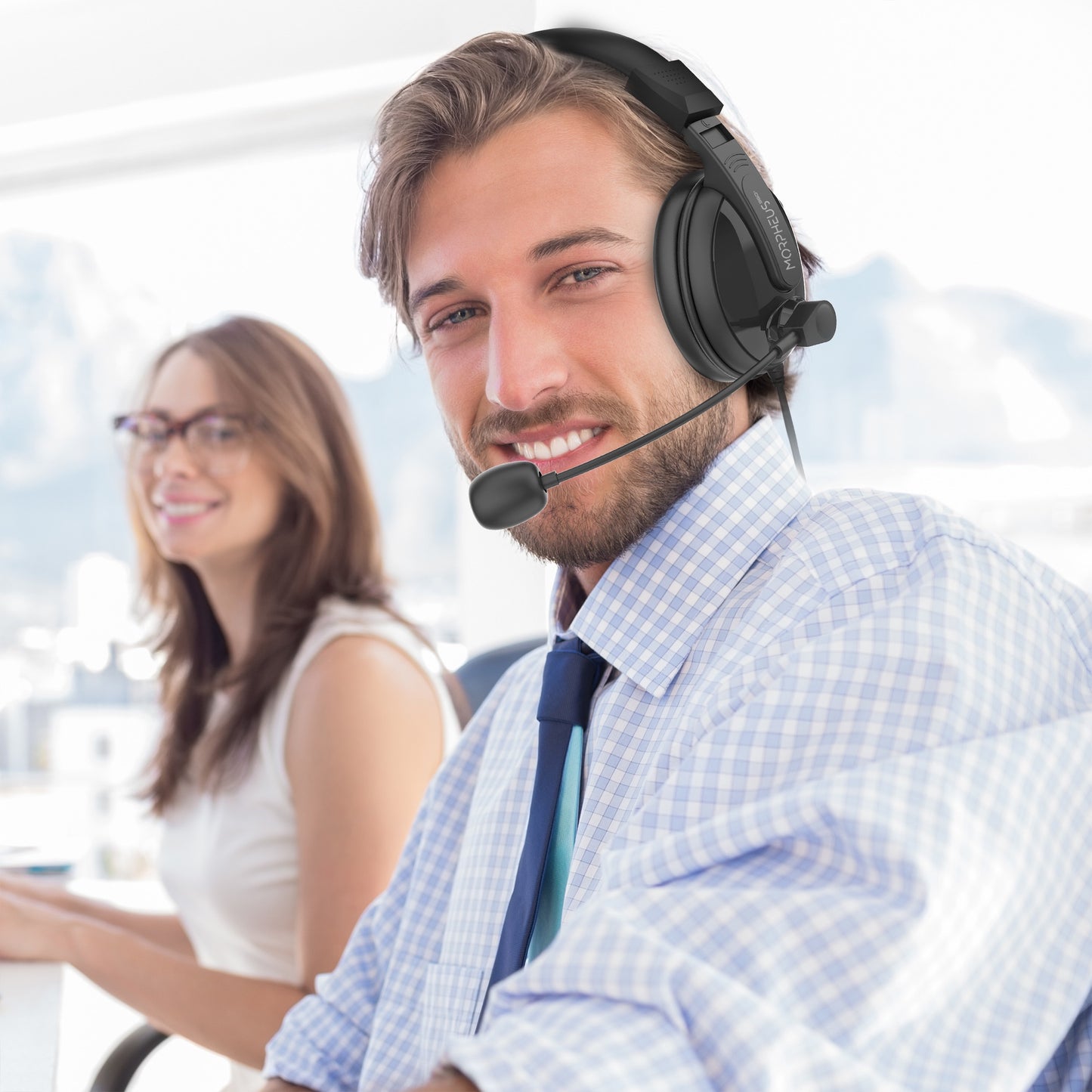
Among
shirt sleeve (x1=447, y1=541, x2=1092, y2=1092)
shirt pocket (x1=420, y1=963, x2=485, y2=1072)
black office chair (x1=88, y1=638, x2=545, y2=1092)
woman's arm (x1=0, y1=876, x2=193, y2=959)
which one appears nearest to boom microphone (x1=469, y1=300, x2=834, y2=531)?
shirt sleeve (x1=447, y1=541, x2=1092, y2=1092)

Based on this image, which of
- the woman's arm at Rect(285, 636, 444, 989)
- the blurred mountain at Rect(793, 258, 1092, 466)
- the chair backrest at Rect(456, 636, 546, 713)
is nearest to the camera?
the woman's arm at Rect(285, 636, 444, 989)

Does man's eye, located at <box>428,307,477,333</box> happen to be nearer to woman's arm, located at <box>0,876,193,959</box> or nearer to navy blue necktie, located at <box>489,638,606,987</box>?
navy blue necktie, located at <box>489,638,606,987</box>

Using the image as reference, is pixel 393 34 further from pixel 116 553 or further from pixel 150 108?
Answer: pixel 116 553

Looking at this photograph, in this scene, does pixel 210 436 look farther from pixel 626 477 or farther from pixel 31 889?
pixel 626 477

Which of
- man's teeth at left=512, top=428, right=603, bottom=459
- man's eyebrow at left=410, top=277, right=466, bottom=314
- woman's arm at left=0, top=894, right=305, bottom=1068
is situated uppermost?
man's eyebrow at left=410, top=277, right=466, bottom=314

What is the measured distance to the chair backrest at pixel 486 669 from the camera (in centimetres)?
138

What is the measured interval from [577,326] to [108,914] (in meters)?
1.21

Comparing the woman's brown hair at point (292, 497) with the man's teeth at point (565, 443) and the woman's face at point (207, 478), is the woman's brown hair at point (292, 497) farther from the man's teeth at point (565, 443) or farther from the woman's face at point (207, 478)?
the man's teeth at point (565, 443)

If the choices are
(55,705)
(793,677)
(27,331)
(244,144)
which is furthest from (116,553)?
(793,677)

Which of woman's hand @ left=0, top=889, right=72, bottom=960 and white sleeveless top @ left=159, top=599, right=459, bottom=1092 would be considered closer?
woman's hand @ left=0, top=889, right=72, bottom=960

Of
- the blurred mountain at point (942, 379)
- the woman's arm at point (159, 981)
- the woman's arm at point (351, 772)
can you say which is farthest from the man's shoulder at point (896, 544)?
the blurred mountain at point (942, 379)

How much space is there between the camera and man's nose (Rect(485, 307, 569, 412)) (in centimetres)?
82

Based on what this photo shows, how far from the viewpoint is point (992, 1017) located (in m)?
0.50

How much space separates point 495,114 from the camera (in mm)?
866
